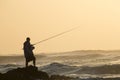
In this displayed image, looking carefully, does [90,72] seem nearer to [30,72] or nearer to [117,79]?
[117,79]

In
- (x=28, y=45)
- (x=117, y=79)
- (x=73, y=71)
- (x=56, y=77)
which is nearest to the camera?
(x=28, y=45)

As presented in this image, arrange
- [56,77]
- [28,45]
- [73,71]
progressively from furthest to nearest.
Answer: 1. [73,71]
2. [56,77]
3. [28,45]

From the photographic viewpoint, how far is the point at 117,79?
25.5 m

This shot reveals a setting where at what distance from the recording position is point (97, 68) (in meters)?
37.3

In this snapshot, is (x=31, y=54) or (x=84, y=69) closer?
(x=31, y=54)

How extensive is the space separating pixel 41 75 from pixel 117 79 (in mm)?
6394

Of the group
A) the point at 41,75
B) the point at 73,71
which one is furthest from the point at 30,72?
the point at 73,71

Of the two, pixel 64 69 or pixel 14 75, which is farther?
pixel 64 69

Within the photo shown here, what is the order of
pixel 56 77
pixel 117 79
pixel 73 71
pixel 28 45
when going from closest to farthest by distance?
pixel 28 45
pixel 56 77
pixel 117 79
pixel 73 71

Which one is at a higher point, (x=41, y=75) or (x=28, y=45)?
(x=28, y=45)

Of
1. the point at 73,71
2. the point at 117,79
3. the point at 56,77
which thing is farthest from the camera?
the point at 73,71

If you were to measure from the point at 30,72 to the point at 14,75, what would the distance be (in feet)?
2.25

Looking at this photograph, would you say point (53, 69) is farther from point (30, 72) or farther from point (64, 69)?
point (30, 72)

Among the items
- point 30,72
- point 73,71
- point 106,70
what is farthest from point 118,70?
point 30,72
